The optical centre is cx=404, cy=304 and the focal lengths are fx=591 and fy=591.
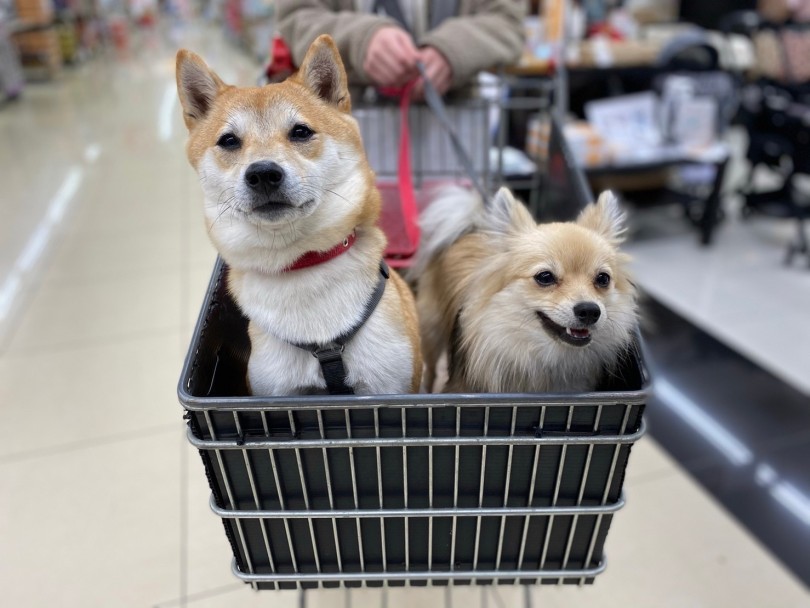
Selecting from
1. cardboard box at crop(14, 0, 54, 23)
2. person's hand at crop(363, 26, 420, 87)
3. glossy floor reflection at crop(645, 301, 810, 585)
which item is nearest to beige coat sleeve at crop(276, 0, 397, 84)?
person's hand at crop(363, 26, 420, 87)

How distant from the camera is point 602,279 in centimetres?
98

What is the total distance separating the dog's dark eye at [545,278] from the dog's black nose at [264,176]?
1.46ft

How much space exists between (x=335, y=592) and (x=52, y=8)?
11.4m

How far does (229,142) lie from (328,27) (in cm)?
52

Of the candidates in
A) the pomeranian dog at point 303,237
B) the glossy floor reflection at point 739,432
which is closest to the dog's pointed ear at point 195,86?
the pomeranian dog at point 303,237

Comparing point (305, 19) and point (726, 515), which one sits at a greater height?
point (305, 19)

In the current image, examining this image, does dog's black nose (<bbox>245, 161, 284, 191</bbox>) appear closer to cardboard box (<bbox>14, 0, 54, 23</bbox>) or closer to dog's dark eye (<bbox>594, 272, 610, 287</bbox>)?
dog's dark eye (<bbox>594, 272, 610, 287</bbox>)

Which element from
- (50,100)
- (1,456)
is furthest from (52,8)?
(1,456)

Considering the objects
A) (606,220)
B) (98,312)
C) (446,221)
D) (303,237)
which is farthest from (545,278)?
(98,312)

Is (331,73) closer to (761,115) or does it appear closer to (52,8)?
(761,115)

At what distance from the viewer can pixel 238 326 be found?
104cm

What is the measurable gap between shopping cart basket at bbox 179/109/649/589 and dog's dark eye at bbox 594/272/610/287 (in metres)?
0.13

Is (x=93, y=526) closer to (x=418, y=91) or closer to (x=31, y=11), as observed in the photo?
(x=418, y=91)

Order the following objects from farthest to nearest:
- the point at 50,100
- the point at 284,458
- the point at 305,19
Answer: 1. the point at 50,100
2. the point at 305,19
3. the point at 284,458
